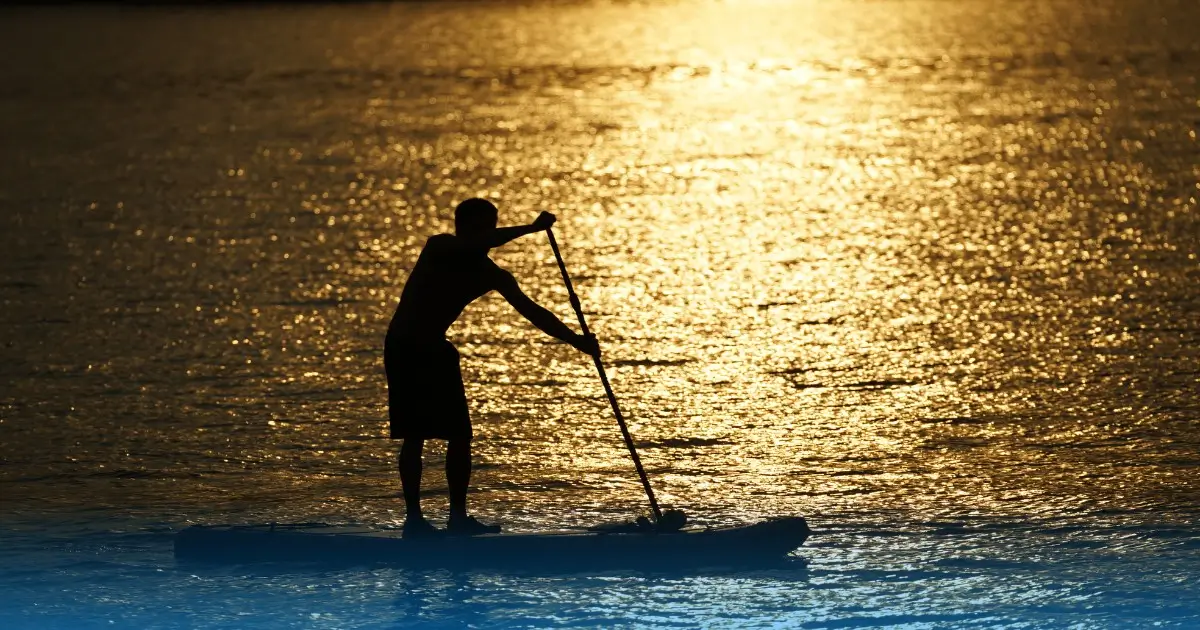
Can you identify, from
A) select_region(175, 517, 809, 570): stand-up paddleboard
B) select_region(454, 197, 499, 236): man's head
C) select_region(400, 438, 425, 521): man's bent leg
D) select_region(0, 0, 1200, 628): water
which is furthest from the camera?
select_region(400, 438, 425, 521): man's bent leg

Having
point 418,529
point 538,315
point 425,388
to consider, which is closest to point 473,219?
point 538,315

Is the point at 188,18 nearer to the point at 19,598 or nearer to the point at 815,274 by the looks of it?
the point at 815,274

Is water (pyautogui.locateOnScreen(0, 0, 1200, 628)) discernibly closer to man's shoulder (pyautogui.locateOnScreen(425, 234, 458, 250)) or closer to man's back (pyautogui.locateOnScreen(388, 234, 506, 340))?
man's back (pyautogui.locateOnScreen(388, 234, 506, 340))

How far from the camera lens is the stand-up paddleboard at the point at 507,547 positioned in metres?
7.43

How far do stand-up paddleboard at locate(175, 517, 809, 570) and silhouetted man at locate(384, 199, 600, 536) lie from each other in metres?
0.13

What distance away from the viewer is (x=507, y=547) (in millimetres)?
7488

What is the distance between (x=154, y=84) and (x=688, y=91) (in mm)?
7761

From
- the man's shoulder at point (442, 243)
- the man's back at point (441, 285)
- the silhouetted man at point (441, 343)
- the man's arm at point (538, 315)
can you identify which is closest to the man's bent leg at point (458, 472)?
the silhouetted man at point (441, 343)

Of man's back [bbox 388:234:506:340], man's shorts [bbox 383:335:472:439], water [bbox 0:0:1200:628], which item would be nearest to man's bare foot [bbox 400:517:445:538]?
water [bbox 0:0:1200:628]

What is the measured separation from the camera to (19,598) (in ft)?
23.5

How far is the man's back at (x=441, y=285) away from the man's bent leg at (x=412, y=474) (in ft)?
1.52

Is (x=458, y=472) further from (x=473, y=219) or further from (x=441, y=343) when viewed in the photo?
(x=473, y=219)

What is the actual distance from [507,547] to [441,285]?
1.12 meters

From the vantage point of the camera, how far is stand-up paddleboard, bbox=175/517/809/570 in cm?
743
